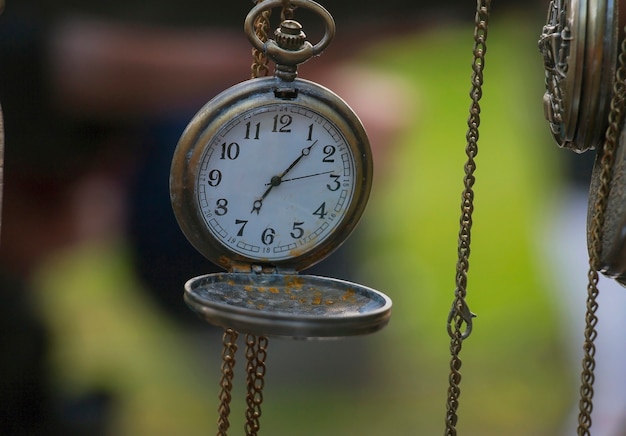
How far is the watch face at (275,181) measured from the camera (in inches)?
41.5

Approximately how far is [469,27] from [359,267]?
51 centimetres

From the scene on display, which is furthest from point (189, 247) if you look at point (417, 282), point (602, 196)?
point (602, 196)

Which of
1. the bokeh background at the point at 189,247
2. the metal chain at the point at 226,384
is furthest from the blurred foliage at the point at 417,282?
the metal chain at the point at 226,384

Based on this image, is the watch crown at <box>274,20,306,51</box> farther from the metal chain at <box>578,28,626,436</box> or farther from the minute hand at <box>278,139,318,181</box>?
the metal chain at <box>578,28,626,436</box>

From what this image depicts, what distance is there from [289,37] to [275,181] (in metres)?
0.16

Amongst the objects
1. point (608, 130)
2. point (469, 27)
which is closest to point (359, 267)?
point (469, 27)

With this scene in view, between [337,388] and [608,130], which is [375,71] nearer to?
[337,388]

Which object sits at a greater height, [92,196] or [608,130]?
[608,130]

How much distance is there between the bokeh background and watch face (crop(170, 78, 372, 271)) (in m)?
0.68

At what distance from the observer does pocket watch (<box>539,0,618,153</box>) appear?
3.16ft

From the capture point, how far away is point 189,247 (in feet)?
5.77

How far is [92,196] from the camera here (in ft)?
5.85

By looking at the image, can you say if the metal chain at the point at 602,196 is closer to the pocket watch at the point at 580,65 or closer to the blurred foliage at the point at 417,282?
the pocket watch at the point at 580,65

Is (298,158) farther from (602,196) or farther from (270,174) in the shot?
(602,196)
